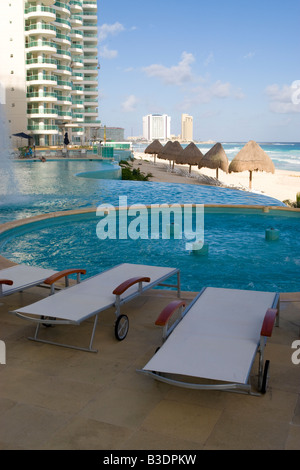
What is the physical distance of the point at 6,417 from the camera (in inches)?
121

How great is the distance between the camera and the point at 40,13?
150ft

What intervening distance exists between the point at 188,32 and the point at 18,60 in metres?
26.3

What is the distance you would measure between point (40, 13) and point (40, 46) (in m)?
3.16

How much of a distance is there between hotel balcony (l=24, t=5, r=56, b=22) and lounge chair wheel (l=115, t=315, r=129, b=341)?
4847 cm

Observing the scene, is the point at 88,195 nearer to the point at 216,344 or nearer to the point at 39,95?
the point at 216,344

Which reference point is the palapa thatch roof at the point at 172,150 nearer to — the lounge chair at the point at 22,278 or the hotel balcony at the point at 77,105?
the hotel balcony at the point at 77,105

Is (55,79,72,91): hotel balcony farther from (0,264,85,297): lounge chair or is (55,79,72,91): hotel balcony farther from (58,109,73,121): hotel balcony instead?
(0,264,85,297): lounge chair

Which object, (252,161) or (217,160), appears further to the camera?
(217,160)

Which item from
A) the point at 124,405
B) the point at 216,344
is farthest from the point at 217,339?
the point at 124,405

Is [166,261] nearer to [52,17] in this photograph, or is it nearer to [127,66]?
[52,17]

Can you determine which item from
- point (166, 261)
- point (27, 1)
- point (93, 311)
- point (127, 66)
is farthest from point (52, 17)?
point (93, 311)

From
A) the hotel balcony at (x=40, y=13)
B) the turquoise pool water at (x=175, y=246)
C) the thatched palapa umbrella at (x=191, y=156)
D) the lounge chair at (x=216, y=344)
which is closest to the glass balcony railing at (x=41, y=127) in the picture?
the hotel balcony at (x=40, y=13)
